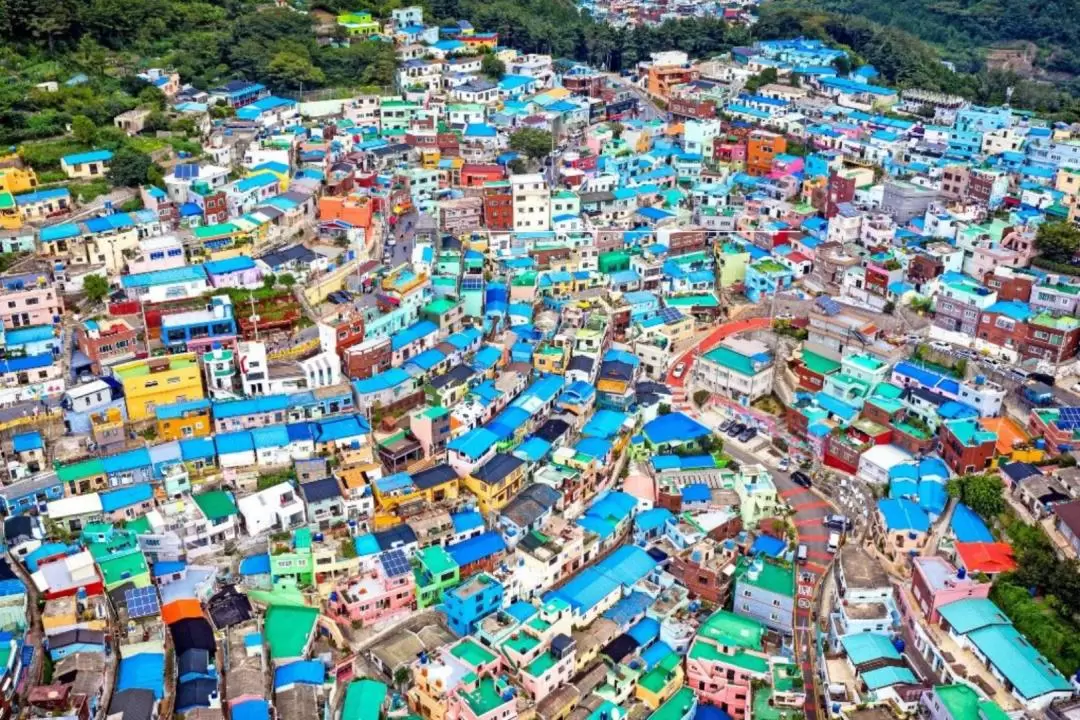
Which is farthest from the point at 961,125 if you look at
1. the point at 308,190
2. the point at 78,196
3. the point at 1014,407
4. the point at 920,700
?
the point at 78,196

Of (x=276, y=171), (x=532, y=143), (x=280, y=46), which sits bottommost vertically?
(x=532, y=143)

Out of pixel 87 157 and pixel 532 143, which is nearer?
pixel 87 157

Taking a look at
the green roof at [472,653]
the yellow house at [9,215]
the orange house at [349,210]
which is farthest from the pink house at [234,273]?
the green roof at [472,653]

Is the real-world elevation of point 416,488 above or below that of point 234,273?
below

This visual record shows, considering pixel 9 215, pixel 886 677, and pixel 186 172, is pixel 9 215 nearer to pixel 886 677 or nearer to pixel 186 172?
pixel 186 172

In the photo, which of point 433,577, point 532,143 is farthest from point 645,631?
point 532,143

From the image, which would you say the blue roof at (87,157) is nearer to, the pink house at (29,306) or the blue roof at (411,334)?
the pink house at (29,306)

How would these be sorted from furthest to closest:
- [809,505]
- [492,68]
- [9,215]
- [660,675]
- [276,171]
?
[492,68] → [276,171] → [9,215] → [809,505] → [660,675]

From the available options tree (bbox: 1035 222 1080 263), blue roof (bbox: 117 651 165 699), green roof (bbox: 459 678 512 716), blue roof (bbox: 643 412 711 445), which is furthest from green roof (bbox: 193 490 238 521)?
tree (bbox: 1035 222 1080 263)
